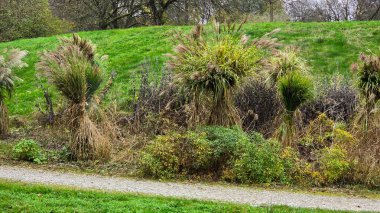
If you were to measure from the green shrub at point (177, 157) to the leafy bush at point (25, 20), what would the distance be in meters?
23.3

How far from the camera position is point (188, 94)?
12.9 m

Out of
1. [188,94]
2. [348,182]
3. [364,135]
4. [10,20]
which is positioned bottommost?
[348,182]

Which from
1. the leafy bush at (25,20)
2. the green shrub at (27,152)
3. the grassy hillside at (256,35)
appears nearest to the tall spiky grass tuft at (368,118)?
the grassy hillside at (256,35)

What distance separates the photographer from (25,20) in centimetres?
3128

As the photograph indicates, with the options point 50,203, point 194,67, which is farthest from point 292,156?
point 50,203

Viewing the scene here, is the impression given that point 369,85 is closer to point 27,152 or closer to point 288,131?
point 288,131

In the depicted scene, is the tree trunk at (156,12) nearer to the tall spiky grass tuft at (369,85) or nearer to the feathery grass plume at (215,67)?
the feathery grass plume at (215,67)

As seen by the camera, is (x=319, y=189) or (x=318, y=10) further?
(x=318, y=10)

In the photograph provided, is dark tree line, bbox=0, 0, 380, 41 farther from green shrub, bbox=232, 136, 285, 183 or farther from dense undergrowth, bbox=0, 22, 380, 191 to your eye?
green shrub, bbox=232, 136, 285, 183

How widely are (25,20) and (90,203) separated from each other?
26062mm

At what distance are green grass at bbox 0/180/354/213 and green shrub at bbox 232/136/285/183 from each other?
204 cm

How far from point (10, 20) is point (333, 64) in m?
20.7

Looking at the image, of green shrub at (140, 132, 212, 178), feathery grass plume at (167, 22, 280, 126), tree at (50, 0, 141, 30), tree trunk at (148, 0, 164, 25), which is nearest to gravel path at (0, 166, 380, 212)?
green shrub at (140, 132, 212, 178)

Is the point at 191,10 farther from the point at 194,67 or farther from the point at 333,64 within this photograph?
the point at 194,67
